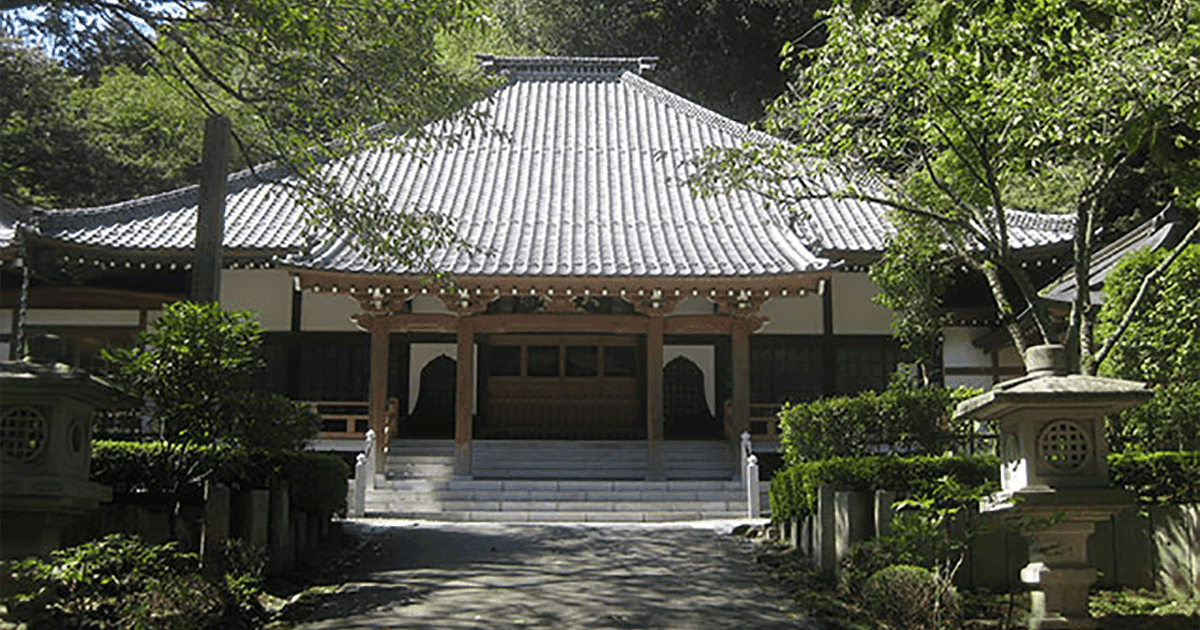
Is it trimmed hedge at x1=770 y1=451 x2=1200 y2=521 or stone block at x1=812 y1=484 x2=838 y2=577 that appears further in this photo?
stone block at x1=812 y1=484 x2=838 y2=577

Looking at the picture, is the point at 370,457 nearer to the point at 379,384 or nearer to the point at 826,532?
the point at 379,384

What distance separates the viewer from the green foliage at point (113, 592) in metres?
6.61

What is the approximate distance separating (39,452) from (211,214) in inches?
193

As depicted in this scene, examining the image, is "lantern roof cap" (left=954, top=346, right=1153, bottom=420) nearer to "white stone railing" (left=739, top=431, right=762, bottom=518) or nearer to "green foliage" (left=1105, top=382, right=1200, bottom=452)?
"green foliage" (left=1105, top=382, right=1200, bottom=452)

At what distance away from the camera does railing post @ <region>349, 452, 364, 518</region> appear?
15023mm

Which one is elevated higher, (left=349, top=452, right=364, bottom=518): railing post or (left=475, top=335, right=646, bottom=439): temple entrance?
(left=475, top=335, right=646, bottom=439): temple entrance

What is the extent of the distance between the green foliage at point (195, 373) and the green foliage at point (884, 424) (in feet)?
18.3

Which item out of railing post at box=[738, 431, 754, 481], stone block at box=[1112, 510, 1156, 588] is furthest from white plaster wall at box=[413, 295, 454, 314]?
stone block at box=[1112, 510, 1156, 588]

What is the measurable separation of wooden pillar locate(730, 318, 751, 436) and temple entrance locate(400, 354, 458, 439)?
523 centimetres

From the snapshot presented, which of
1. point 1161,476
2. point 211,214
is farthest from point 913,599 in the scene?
point 211,214

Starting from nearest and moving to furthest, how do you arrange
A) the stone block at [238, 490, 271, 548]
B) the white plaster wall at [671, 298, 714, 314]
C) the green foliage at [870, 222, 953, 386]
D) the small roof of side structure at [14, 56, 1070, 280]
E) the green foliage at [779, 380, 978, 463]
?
1. the stone block at [238, 490, 271, 548]
2. the green foliage at [779, 380, 978, 463]
3. the green foliage at [870, 222, 953, 386]
4. the small roof of side structure at [14, 56, 1070, 280]
5. the white plaster wall at [671, 298, 714, 314]

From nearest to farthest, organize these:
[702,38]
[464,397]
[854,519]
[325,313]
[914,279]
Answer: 1. [854,519]
2. [914,279]
3. [464,397]
4. [325,313]
5. [702,38]

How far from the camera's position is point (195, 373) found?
9.19 metres

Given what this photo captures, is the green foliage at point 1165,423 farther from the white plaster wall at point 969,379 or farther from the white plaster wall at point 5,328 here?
the white plaster wall at point 5,328
